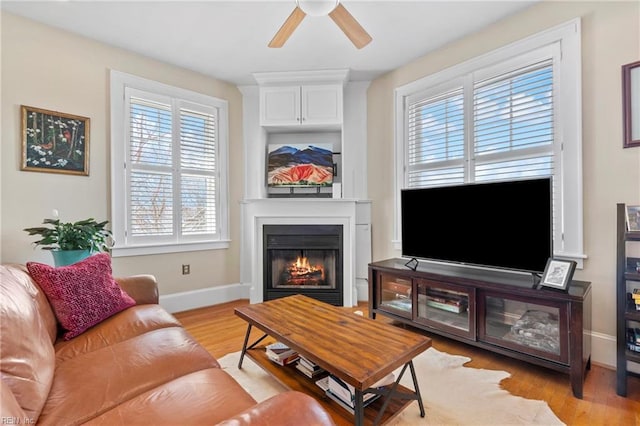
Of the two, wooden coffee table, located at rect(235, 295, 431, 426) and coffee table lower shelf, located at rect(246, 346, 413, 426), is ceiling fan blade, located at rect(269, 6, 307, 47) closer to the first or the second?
wooden coffee table, located at rect(235, 295, 431, 426)

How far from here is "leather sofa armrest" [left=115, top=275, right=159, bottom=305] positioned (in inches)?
83.0

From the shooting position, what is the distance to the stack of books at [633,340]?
1762mm

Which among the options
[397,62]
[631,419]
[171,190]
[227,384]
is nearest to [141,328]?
[227,384]

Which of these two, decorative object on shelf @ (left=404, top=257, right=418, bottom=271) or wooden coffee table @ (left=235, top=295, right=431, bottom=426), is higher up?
decorative object on shelf @ (left=404, top=257, right=418, bottom=271)

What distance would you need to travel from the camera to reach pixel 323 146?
3.77m

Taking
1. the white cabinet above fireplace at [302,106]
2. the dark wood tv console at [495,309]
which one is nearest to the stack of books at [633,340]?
the dark wood tv console at [495,309]

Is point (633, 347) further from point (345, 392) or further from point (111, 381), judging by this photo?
point (111, 381)

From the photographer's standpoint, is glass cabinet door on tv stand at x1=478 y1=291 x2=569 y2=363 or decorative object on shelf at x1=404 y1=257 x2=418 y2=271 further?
decorative object on shelf at x1=404 y1=257 x2=418 y2=271

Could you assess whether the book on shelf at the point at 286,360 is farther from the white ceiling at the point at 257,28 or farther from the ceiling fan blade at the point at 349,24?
→ the white ceiling at the point at 257,28

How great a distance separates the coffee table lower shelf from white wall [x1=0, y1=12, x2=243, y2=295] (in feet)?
6.57

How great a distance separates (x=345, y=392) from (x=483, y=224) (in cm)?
168

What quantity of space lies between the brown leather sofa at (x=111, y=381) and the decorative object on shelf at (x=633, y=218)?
214 cm

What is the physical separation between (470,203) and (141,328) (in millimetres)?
2507

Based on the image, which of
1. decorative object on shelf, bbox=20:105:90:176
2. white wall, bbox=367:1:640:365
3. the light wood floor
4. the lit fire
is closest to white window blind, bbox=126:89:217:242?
decorative object on shelf, bbox=20:105:90:176
